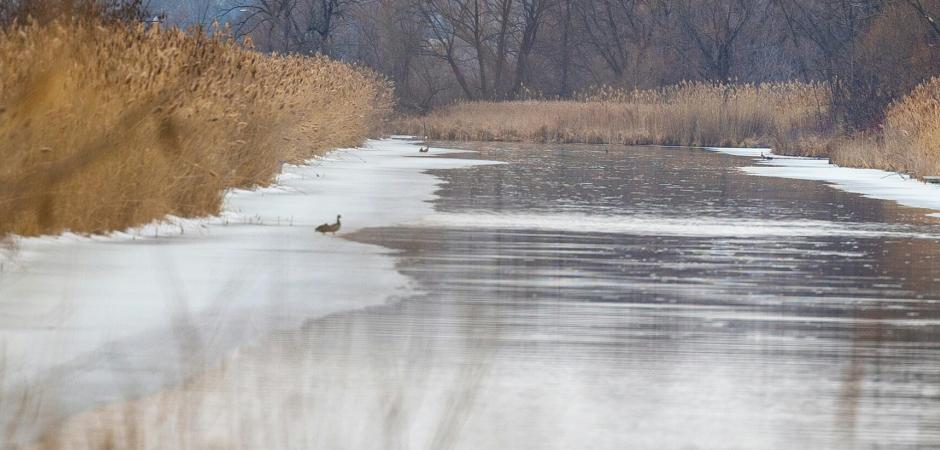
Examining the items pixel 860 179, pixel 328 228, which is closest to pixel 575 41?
pixel 860 179

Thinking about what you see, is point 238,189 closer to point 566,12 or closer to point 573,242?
point 573,242

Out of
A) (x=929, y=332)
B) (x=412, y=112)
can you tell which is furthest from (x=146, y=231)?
(x=412, y=112)

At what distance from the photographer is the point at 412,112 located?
229 ft

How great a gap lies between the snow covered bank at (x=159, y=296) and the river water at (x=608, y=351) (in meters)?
0.29

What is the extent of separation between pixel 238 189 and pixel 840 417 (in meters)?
14.3

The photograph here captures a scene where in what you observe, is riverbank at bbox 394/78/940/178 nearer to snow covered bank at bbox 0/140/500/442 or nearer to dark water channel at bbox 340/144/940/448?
dark water channel at bbox 340/144/940/448

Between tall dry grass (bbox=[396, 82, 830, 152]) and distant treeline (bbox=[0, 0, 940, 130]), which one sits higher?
distant treeline (bbox=[0, 0, 940, 130])

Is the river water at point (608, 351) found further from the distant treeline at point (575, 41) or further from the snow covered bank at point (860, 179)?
the distant treeline at point (575, 41)

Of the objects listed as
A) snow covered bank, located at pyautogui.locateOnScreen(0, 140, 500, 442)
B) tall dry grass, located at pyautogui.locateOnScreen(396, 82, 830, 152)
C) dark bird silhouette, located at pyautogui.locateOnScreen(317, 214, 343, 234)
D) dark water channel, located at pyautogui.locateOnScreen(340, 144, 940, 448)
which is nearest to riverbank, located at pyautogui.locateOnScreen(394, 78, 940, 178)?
tall dry grass, located at pyautogui.locateOnScreen(396, 82, 830, 152)

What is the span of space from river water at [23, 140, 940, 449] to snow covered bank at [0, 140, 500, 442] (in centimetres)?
29

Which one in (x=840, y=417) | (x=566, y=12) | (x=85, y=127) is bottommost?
(x=840, y=417)

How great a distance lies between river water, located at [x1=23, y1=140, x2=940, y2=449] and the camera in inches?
254

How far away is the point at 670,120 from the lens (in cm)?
5194

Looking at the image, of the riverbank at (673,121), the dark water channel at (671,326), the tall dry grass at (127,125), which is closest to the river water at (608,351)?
the dark water channel at (671,326)
